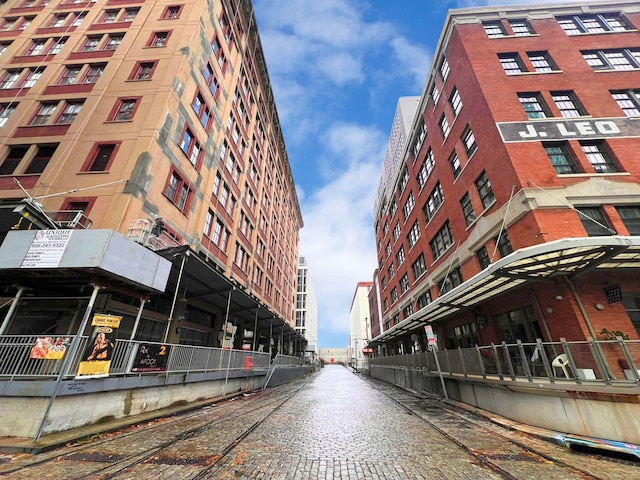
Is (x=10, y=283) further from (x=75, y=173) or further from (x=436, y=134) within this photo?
(x=436, y=134)

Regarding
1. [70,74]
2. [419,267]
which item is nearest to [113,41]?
[70,74]

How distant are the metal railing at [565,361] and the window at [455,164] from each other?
39.9 ft

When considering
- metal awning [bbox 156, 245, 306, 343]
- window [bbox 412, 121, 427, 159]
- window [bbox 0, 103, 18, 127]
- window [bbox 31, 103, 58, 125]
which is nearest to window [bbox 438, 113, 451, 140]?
window [bbox 412, 121, 427, 159]

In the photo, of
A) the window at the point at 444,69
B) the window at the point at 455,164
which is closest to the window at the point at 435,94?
the window at the point at 444,69

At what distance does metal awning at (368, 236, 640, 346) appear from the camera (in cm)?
803

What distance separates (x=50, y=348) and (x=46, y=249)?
3.13 metres

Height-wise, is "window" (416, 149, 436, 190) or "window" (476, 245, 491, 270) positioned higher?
"window" (416, 149, 436, 190)

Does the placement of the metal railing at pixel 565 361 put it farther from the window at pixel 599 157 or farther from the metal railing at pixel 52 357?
the metal railing at pixel 52 357

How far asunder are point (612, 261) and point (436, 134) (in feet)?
50.8

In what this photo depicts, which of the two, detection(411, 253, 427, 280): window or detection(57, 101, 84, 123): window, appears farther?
detection(411, 253, 427, 280): window

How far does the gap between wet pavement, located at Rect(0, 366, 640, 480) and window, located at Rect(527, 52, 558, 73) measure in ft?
66.8

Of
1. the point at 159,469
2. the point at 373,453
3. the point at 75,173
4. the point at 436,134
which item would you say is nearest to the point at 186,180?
the point at 75,173

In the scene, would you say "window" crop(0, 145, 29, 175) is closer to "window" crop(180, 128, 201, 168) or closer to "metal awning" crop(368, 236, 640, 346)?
"window" crop(180, 128, 201, 168)

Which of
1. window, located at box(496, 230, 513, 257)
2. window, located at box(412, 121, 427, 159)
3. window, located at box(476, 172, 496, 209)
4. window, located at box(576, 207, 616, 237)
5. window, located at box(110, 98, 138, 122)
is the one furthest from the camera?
window, located at box(412, 121, 427, 159)
